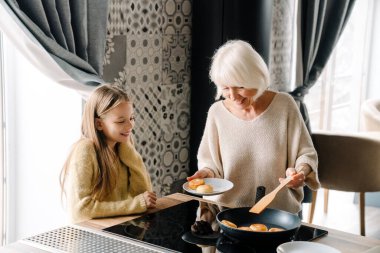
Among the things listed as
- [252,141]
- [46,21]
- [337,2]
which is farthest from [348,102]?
[46,21]

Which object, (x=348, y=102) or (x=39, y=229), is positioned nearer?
(x=39, y=229)

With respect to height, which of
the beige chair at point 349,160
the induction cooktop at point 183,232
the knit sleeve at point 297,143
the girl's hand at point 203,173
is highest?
the knit sleeve at point 297,143

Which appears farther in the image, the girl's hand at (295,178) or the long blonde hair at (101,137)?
the girl's hand at (295,178)

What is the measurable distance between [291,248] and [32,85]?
1.64 metres

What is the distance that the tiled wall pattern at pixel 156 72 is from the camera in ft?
10.1

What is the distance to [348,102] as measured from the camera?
605cm

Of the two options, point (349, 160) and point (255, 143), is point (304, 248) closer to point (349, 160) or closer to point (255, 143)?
point (255, 143)

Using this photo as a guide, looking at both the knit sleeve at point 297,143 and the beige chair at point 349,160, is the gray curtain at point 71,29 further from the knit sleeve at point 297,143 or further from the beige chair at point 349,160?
the beige chair at point 349,160

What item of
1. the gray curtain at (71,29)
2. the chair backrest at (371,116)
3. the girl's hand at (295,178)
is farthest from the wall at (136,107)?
the chair backrest at (371,116)

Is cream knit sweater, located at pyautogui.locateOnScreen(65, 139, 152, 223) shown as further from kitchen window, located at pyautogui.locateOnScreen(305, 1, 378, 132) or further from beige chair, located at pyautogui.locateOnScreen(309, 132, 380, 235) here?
kitchen window, located at pyautogui.locateOnScreen(305, 1, 378, 132)

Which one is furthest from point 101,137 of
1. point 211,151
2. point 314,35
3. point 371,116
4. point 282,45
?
point 371,116

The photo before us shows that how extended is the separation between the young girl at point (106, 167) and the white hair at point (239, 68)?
0.40m

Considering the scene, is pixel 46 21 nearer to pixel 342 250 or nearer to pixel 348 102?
pixel 342 250

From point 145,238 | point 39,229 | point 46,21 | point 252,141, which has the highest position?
point 46,21
